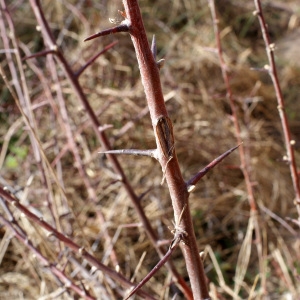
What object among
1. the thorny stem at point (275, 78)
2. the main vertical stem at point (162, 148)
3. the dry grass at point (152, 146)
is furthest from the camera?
the dry grass at point (152, 146)

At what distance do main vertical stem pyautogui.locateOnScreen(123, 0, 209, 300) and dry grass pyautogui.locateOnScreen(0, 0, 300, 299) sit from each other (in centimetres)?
79

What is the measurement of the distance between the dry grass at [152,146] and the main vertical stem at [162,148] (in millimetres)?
789

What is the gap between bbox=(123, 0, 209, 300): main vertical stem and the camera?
0.63 m

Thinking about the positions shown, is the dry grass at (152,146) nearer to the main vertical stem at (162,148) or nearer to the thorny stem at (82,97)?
the thorny stem at (82,97)

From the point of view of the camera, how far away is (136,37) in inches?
24.9

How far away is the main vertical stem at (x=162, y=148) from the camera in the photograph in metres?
0.63

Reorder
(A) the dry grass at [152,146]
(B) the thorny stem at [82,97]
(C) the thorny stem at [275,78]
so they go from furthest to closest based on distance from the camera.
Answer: (A) the dry grass at [152,146], (B) the thorny stem at [82,97], (C) the thorny stem at [275,78]

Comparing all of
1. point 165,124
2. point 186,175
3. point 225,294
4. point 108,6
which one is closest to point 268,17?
point 108,6

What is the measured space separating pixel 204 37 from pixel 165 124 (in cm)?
247

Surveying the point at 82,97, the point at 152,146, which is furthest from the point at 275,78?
the point at 152,146

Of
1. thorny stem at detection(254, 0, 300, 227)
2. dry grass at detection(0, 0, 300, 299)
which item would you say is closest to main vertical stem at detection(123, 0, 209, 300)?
thorny stem at detection(254, 0, 300, 227)

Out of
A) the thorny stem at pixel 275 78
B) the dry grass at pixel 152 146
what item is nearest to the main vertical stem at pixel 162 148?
the thorny stem at pixel 275 78

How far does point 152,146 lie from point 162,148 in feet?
5.88

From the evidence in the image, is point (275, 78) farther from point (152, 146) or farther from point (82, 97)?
point (152, 146)
